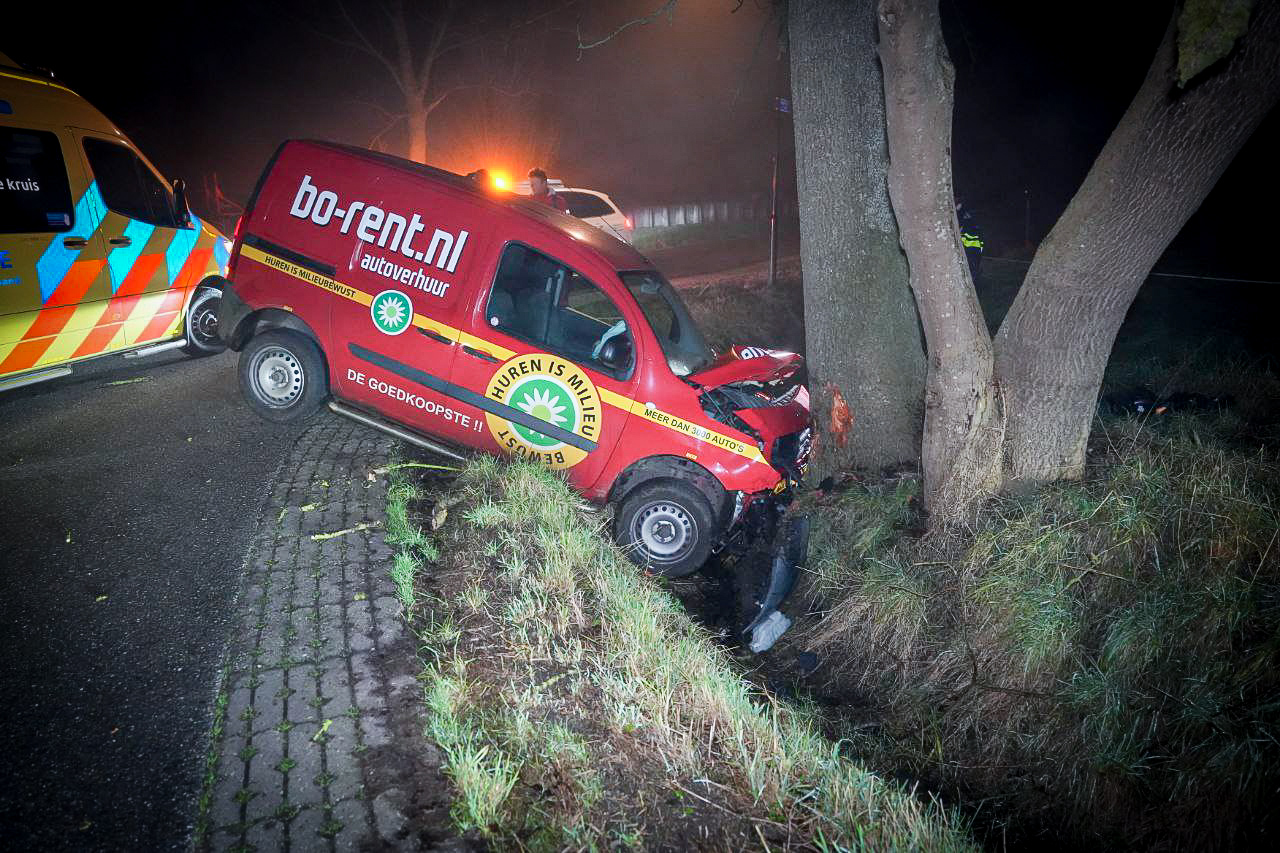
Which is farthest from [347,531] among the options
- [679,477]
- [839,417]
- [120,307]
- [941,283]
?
[120,307]

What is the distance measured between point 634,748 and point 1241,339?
8.83 metres

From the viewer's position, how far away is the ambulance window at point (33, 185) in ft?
20.8

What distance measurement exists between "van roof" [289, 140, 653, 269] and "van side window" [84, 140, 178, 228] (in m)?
2.54

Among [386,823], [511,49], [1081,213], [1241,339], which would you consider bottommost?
[386,823]

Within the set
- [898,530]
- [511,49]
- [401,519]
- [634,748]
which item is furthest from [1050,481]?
[511,49]

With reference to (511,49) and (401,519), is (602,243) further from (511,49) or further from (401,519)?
(511,49)

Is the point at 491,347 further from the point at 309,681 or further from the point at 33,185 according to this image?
the point at 33,185

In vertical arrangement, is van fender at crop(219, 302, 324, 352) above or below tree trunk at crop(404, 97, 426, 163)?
below

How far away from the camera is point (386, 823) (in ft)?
8.55

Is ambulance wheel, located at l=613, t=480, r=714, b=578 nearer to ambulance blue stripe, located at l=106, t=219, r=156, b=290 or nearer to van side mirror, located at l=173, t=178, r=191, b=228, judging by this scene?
ambulance blue stripe, located at l=106, t=219, r=156, b=290

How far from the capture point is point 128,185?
747 cm

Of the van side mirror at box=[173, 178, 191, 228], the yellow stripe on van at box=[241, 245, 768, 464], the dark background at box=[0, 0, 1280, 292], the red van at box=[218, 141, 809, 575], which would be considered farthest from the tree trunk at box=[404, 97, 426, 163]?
the yellow stripe on van at box=[241, 245, 768, 464]

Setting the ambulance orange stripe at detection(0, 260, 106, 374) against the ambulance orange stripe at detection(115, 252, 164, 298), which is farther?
the ambulance orange stripe at detection(115, 252, 164, 298)

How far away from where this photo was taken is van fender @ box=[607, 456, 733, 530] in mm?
5156
